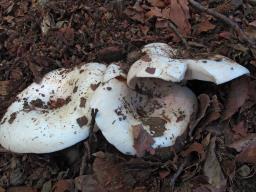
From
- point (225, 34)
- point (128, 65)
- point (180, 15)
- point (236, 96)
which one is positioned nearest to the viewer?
point (236, 96)

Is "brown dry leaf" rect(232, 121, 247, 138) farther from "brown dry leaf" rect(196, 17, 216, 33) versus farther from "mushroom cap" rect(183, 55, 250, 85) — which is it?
"brown dry leaf" rect(196, 17, 216, 33)

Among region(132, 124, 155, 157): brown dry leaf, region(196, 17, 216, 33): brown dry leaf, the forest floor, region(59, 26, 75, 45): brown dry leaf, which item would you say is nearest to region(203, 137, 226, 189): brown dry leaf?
the forest floor

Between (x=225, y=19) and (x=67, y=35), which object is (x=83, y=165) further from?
(x=225, y=19)

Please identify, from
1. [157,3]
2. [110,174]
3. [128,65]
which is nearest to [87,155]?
[110,174]

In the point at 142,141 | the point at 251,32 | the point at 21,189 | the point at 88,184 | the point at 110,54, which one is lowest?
the point at 21,189

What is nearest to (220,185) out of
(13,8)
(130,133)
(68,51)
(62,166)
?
(130,133)

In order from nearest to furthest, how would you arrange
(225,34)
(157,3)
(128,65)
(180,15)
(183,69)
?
1. (183,69)
2. (128,65)
3. (225,34)
4. (180,15)
5. (157,3)

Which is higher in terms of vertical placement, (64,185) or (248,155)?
(248,155)

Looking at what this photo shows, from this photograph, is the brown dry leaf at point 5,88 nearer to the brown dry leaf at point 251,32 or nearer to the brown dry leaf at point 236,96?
the brown dry leaf at point 236,96
